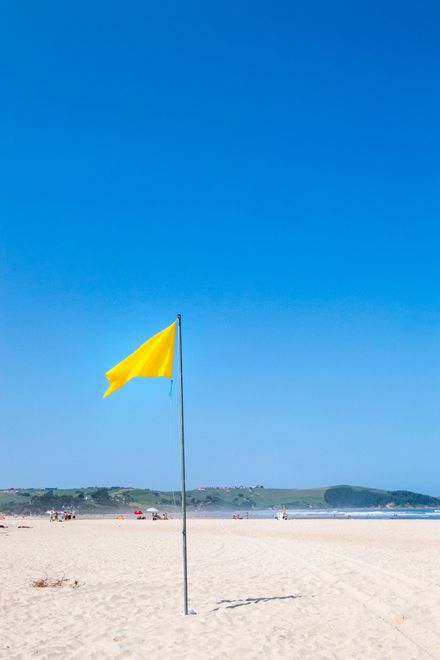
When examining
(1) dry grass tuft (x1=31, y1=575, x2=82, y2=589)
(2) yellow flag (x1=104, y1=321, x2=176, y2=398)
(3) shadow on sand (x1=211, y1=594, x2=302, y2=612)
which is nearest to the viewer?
(2) yellow flag (x1=104, y1=321, x2=176, y2=398)

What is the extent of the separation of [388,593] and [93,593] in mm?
7049

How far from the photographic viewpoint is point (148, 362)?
11133mm

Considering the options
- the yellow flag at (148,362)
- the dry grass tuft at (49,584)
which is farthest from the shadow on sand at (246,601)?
the yellow flag at (148,362)

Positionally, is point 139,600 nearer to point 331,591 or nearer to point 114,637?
point 114,637

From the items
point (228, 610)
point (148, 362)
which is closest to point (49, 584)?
point (228, 610)

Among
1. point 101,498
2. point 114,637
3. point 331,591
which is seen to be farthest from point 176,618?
point 101,498

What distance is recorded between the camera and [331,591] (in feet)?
44.2

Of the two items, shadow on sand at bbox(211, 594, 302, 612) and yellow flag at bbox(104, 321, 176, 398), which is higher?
yellow flag at bbox(104, 321, 176, 398)

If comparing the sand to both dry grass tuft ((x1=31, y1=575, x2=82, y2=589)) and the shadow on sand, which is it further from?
dry grass tuft ((x1=31, y1=575, x2=82, y2=589))

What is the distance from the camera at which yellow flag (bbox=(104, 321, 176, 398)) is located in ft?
36.2

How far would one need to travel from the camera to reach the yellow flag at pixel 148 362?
11023 mm

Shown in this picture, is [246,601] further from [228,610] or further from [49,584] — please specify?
[49,584]

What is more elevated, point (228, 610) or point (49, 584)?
point (49, 584)

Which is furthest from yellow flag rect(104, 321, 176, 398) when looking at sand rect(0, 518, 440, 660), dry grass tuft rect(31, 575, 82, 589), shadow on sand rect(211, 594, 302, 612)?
dry grass tuft rect(31, 575, 82, 589)
